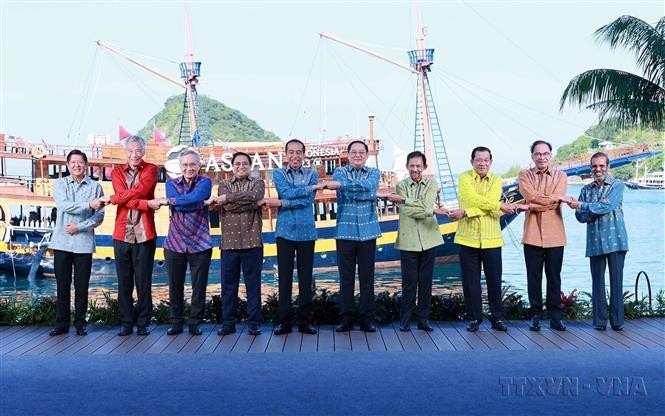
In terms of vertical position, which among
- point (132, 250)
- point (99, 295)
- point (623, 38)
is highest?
point (623, 38)

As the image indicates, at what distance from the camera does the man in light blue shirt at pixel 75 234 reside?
245 inches

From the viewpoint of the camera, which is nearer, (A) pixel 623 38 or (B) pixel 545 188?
(B) pixel 545 188

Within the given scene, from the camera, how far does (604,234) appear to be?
6195 millimetres

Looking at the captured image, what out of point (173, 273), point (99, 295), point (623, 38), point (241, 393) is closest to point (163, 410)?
point (241, 393)

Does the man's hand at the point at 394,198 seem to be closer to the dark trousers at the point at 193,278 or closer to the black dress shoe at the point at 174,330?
the dark trousers at the point at 193,278

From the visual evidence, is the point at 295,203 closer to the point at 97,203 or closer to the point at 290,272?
the point at 290,272

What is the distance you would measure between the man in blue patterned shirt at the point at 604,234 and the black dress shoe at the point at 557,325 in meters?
A: 0.29

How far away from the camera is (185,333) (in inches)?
245

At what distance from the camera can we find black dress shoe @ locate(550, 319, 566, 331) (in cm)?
619

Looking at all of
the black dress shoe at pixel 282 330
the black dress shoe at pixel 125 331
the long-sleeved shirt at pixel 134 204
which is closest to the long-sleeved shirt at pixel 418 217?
the black dress shoe at pixel 282 330

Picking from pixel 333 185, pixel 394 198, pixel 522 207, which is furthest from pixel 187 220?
pixel 522 207

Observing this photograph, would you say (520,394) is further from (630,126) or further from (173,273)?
(630,126)

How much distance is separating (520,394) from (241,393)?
152 cm

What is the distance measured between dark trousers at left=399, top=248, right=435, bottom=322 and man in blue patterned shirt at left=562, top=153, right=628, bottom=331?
1.24 m
